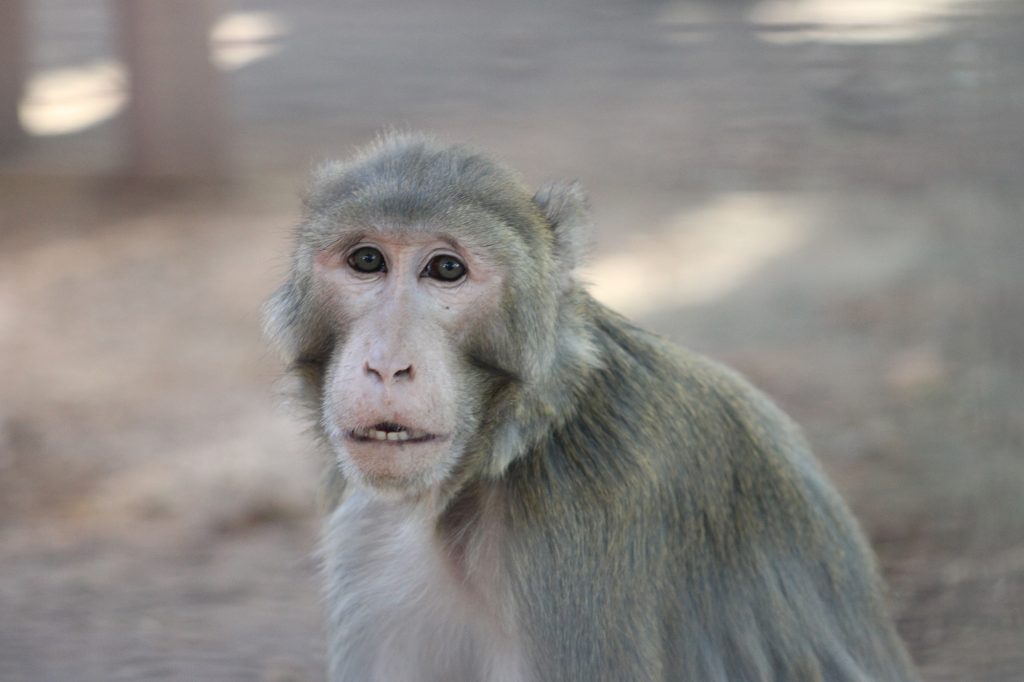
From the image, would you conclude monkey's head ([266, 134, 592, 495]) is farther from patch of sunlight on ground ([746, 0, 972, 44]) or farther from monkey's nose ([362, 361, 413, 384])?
patch of sunlight on ground ([746, 0, 972, 44])

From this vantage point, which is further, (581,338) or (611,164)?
(611,164)

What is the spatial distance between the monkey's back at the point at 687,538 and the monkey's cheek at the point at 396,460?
43 centimetres

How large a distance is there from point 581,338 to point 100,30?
Result: 8886mm

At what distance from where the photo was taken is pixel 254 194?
39.7 ft

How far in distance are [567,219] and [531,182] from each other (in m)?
6.46

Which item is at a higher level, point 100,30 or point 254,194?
point 100,30

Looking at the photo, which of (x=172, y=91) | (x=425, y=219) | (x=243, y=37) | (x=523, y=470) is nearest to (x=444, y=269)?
(x=425, y=219)

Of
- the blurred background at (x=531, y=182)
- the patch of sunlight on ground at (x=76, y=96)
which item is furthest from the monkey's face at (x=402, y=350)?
the patch of sunlight on ground at (x=76, y=96)

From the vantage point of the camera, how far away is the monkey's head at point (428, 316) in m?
3.85

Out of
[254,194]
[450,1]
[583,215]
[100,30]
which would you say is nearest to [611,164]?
[450,1]

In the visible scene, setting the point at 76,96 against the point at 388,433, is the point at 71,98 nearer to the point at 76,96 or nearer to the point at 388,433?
the point at 76,96

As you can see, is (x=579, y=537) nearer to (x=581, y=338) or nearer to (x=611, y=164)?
(x=581, y=338)

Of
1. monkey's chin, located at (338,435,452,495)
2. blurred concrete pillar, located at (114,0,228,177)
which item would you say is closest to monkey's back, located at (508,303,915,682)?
monkey's chin, located at (338,435,452,495)

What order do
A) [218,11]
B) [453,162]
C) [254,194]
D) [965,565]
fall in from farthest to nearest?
[254,194], [218,11], [965,565], [453,162]
